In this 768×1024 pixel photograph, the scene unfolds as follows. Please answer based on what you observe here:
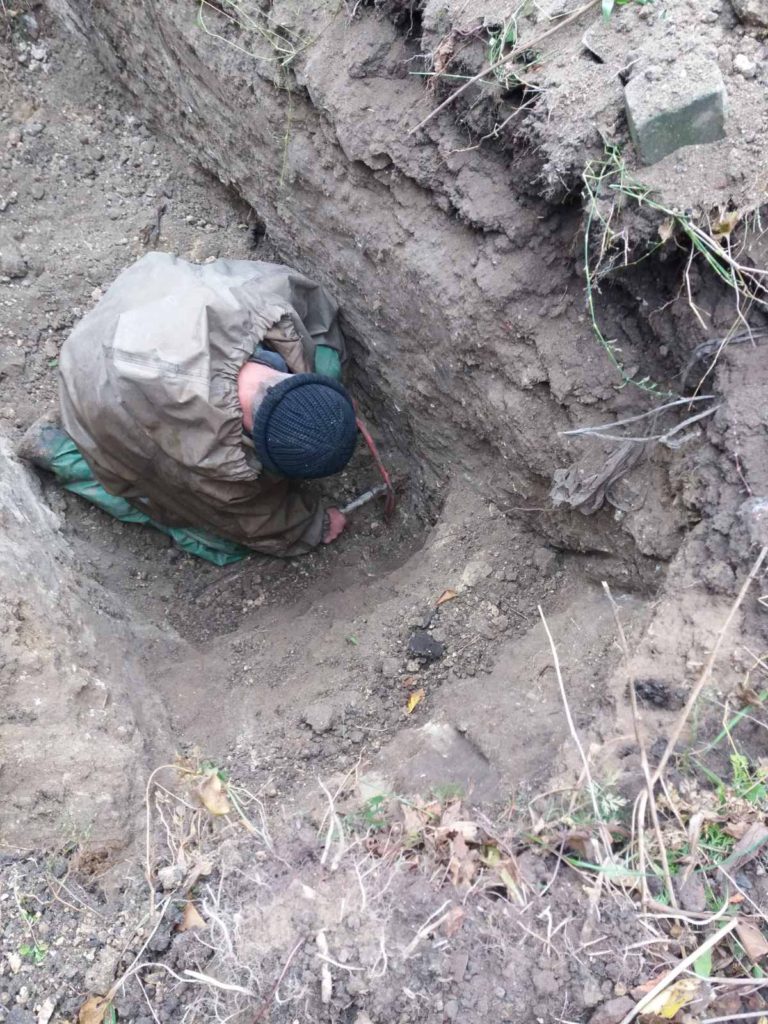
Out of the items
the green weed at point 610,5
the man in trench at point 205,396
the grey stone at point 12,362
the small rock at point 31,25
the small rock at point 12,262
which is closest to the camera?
the green weed at point 610,5

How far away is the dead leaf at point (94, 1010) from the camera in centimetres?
139

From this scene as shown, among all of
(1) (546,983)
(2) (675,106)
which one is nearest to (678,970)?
(1) (546,983)

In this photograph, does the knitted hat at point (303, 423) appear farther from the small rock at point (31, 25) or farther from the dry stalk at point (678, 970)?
the small rock at point (31, 25)

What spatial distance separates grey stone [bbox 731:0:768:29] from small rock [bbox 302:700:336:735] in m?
1.98

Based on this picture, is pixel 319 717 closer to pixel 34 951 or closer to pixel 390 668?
pixel 390 668

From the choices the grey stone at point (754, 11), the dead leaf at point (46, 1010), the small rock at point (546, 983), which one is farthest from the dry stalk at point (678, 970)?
the grey stone at point (754, 11)

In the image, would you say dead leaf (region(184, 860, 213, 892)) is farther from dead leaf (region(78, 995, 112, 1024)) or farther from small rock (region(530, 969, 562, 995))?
small rock (region(530, 969, 562, 995))

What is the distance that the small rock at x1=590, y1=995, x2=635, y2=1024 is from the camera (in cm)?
120

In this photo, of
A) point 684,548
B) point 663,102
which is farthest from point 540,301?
point 684,548

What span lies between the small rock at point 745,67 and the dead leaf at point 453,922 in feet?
6.13

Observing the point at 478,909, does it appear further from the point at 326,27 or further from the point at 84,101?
the point at 84,101

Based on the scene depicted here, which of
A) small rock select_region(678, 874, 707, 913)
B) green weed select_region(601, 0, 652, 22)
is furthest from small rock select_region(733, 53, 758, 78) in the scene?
small rock select_region(678, 874, 707, 913)

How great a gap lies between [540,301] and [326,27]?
3.80ft

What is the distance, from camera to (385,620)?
7.80ft
